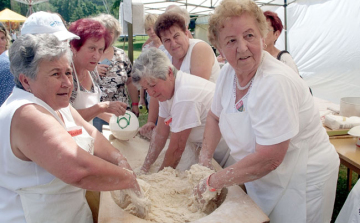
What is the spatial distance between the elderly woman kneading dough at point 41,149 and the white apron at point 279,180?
655mm

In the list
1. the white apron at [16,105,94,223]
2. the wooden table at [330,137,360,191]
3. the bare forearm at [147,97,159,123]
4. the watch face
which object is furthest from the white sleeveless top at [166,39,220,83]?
the white apron at [16,105,94,223]

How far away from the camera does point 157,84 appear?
7.04 ft

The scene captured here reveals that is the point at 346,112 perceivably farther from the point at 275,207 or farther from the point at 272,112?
the point at 272,112

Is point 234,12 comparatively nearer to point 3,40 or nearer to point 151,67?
point 151,67

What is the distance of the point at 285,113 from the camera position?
1381 mm

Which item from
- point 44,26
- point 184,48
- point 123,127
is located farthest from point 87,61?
point 184,48

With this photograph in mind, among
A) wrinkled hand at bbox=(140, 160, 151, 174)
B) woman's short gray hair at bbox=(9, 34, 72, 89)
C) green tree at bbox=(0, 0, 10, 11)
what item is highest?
woman's short gray hair at bbox=(9, 34, 72, 89)

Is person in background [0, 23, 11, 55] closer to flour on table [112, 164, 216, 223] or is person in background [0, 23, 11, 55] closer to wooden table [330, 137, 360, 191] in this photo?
flour on table [112, 164, 216, 223]

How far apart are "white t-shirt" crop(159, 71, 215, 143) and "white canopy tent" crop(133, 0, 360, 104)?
494 cm

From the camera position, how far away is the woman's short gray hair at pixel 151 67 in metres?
2.10

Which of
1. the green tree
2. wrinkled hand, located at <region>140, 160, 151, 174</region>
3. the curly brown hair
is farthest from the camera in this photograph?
the green tree

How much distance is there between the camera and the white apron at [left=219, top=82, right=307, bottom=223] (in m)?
1.63

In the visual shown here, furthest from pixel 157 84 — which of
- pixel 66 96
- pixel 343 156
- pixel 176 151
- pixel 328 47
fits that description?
pixel 328 47

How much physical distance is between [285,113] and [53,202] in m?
1.25
